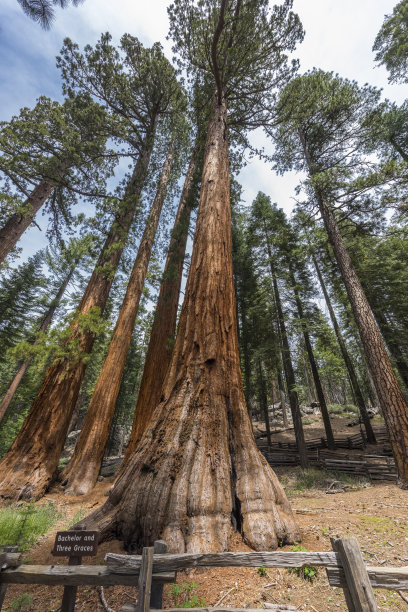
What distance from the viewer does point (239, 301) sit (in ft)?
55.4

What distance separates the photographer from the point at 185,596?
209cm

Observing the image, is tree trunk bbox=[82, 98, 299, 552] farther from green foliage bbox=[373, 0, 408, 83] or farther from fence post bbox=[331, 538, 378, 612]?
green foliage bbox=[373, 0, 408, 83]

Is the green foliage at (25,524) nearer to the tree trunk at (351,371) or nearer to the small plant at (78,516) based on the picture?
the small plant at (78,516)

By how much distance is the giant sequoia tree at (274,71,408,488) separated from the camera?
701 cm

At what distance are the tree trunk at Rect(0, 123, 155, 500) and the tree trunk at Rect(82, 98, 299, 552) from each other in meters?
4.55

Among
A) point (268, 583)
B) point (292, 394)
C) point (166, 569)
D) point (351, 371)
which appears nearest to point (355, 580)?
point (268, 583)

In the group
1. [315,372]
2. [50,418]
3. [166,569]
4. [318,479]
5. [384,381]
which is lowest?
[166,569]

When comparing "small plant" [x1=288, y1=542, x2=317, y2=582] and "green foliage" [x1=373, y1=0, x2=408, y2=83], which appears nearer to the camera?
"small plant" [x1=288, y1=542, x2=317, y2=582]

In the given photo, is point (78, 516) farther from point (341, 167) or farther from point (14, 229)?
point (341, 167)

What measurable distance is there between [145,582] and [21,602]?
1475mm

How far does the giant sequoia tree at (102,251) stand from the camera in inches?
243

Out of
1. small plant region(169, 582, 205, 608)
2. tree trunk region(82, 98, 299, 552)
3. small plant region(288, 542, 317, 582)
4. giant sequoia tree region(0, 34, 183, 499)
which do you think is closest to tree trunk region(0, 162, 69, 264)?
giant sequoia tree region(0, 34, 183, 499)

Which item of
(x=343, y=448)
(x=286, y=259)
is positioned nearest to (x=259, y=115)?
(x=286, y=259)

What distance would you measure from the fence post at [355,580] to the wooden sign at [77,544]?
76.0 inches
